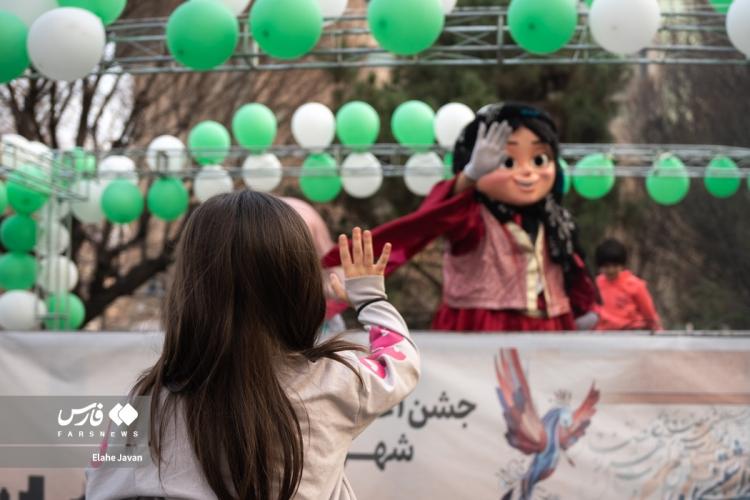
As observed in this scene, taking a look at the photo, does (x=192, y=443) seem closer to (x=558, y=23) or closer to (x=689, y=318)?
(x=558, y=23)

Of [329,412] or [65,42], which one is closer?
[329,412]

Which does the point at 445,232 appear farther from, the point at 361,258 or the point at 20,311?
the point at 20,311

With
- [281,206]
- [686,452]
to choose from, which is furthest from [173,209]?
[281,206]

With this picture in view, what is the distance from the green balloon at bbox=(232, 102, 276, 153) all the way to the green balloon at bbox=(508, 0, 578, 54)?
3.48m

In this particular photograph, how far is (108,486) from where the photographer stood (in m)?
1.69

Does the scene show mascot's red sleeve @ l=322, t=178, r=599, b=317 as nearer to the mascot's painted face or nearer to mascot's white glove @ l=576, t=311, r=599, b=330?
mascot's white glove @ l=576, t=311, r=599, b=330

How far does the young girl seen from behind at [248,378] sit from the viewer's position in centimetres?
163

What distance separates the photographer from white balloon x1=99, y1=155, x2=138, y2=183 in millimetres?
9414

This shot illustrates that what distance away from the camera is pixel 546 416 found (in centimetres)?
319

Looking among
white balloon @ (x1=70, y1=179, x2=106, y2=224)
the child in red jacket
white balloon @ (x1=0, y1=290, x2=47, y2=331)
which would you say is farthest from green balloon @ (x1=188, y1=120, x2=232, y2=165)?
the child in red jacket

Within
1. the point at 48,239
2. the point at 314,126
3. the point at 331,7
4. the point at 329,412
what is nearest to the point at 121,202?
the point at 48,239

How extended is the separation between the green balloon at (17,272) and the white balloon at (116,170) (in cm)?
103

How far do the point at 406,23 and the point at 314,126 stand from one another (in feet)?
10.6

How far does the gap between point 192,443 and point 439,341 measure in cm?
172
